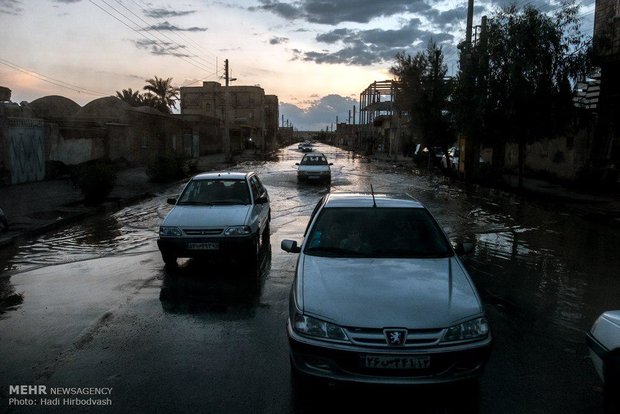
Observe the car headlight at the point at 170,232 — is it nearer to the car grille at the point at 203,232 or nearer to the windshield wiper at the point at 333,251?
the car grille at the point at 203,232

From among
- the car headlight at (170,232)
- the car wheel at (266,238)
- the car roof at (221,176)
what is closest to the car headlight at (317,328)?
the car headlight at (170,232)

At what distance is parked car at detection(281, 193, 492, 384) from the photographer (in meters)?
3.73

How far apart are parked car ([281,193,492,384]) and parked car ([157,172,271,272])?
338cm

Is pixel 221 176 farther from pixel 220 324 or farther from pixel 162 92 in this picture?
pixel 162 92

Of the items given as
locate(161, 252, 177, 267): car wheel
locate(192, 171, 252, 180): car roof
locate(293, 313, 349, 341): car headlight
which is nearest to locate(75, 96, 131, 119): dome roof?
locate(192, 171, 252, 180): car roof

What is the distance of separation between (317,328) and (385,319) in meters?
0.51

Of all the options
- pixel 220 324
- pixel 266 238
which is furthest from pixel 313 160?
pixel 220 324

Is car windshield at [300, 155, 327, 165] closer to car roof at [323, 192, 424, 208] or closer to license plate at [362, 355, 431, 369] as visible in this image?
car roof at [323, 192, 424, 208]

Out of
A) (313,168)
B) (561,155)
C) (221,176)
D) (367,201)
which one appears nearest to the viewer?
(367,201)

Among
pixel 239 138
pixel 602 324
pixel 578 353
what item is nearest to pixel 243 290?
pixel 578 353

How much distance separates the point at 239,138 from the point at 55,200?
6056 centimetres

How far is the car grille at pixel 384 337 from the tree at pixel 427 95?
1145 inches

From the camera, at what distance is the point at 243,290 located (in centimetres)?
735

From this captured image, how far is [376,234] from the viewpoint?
5.33 meters
